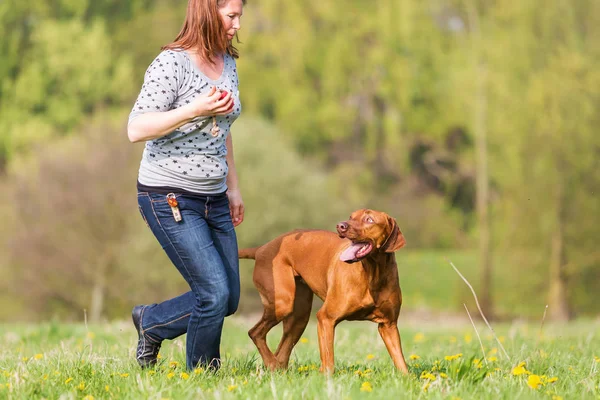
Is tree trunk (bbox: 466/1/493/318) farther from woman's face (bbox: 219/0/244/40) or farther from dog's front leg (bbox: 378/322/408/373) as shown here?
woman's face (bbox: 219/0/244/40)

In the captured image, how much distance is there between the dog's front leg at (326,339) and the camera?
16.5 ft

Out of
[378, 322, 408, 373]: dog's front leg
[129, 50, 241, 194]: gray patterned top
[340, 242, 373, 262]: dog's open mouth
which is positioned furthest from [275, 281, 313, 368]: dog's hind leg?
[129, 50, 241, 194]: gray patterned top

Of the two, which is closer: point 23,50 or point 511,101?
point 511,101

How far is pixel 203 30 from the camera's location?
488 centimetres

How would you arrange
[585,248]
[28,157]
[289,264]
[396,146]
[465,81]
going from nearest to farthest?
[289,264]
[585,248]
[465,81]
[28,157]
[396,146]

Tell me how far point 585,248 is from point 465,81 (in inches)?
284

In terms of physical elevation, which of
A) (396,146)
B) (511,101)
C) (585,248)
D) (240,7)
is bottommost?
(585,248)

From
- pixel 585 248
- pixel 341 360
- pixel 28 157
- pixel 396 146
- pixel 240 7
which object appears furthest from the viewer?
pixel 396 146

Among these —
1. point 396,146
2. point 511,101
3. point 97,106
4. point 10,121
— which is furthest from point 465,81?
point 10,121

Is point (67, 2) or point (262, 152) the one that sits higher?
point (67, 2)

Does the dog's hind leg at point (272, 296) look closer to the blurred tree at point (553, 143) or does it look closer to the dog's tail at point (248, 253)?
the dog's tail at point (248, 253)

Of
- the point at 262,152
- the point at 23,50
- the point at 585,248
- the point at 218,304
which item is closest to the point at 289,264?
the point at 218,304

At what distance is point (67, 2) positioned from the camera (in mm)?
37656

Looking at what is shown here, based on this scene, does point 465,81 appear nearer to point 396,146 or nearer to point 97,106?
point 396,146
